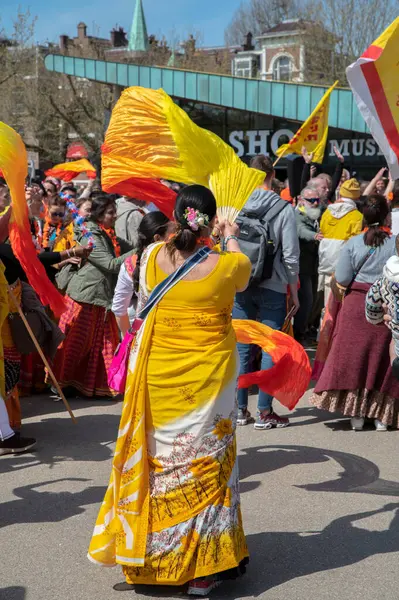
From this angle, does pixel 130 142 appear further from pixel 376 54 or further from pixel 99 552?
pixel 99 552

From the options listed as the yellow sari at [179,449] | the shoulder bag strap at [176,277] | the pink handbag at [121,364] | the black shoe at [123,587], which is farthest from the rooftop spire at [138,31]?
the black shoe at [123,587]

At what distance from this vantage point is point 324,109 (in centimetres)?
1202

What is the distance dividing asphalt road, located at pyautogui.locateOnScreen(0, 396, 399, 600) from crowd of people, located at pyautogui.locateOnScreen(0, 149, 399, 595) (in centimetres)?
22

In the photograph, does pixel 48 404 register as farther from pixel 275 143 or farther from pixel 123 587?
pixel 275 143

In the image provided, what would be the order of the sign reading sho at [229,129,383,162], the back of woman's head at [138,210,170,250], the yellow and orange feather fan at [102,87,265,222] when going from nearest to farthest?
the yellow and orange feather fan at [102,87,265,222] < the back of woman's head at [138,210,170,250] < the sign reading sho at [229,129,383,162]

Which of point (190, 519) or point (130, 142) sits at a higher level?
point (130, 142)

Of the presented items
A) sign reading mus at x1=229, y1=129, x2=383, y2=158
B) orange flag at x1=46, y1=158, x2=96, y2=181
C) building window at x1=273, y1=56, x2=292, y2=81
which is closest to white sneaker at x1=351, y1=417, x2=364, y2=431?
orange flag at x1=46, y1=158, x2=96, y2=181

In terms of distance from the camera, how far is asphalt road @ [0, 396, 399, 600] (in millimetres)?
4023

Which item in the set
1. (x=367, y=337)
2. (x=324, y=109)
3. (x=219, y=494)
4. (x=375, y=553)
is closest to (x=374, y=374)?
(x=367, y=337)


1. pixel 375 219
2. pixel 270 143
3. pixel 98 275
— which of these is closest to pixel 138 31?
pixel 270 143

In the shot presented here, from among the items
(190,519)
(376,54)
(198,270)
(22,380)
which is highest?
(376,54)

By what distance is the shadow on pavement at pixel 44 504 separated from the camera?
16.0ft

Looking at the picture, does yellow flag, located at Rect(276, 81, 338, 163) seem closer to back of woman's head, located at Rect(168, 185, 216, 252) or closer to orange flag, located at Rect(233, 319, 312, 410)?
orange flag, located at Rect(233, 319, 312, 410)

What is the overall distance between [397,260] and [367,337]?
2.72m
